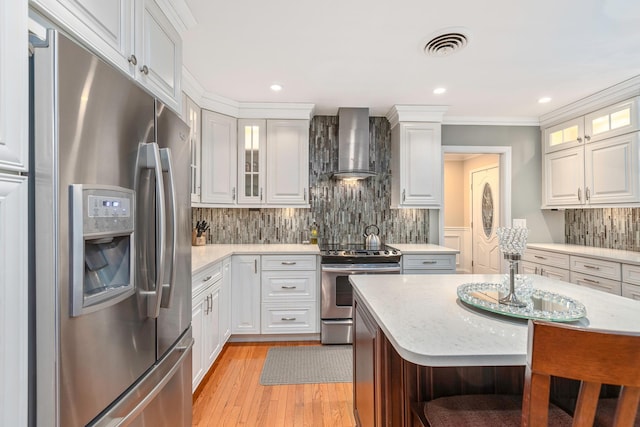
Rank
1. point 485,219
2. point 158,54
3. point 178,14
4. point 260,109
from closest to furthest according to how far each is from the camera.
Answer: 1. point 158,54
2. point 178,14
3. point 260,109
4. point 485,219

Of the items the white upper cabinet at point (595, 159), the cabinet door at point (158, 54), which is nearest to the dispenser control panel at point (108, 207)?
the cabinet door at point (158, 54)

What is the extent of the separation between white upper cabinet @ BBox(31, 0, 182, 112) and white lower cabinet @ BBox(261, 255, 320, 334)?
1761 mm

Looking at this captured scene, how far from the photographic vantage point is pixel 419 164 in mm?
3426

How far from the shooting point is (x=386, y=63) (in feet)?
7.91

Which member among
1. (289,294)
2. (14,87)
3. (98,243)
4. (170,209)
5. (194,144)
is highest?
(194,144)

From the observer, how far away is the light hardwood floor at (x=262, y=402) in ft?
6.21

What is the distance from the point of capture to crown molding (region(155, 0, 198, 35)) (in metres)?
1.55

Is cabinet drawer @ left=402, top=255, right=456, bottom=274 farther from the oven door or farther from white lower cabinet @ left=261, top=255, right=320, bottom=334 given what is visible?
white lower cabinet @ left=261, top=255, right=320, bottom=334

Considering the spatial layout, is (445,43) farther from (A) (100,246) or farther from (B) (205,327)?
(B) (205,327)

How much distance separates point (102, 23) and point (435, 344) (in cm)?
152

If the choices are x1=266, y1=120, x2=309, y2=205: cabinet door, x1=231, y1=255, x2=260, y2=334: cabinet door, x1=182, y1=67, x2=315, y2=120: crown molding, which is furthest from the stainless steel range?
x1=182, y1=67, x2=315, y2=120: crown molding

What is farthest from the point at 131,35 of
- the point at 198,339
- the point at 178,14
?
the point at 198,339

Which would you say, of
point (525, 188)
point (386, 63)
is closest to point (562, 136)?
point (525, 188)

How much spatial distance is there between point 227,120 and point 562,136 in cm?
378
